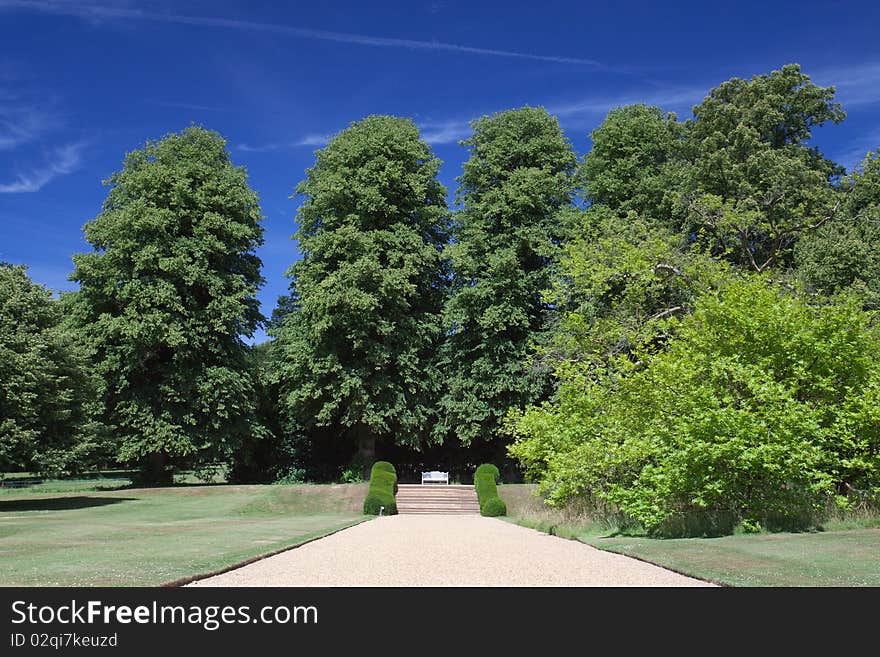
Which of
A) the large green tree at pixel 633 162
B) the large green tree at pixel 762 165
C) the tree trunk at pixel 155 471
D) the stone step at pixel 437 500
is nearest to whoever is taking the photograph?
the large green tree at pixel 762 165

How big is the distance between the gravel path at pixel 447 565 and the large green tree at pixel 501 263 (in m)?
15.6

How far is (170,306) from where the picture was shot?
30.6 m

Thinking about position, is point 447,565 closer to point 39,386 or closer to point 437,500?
point 39,386

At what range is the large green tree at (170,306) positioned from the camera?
30562 millimetres

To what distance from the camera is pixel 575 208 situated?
33.0 meters

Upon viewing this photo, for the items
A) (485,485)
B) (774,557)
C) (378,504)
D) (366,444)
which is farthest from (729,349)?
→ (366,444)

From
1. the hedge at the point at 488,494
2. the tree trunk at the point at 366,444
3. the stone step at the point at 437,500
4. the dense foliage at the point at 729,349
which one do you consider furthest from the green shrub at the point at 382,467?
the dense foliage at the point at 729,349

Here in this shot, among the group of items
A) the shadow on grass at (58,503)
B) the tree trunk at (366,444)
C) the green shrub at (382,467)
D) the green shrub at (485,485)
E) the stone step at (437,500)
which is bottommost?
the stone step at (437,500)

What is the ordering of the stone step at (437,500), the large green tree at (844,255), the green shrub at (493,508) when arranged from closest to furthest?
the large green tree at (844,255), the green shrub at (493,508), the stone step at (437,500)

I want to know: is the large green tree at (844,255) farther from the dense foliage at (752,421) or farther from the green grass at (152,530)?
the green grass at (152,530)

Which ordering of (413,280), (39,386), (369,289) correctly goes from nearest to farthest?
(39,386)
(369,289)
(413,280)

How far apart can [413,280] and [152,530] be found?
1998 centimetres

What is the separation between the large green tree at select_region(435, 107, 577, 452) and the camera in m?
31.0
